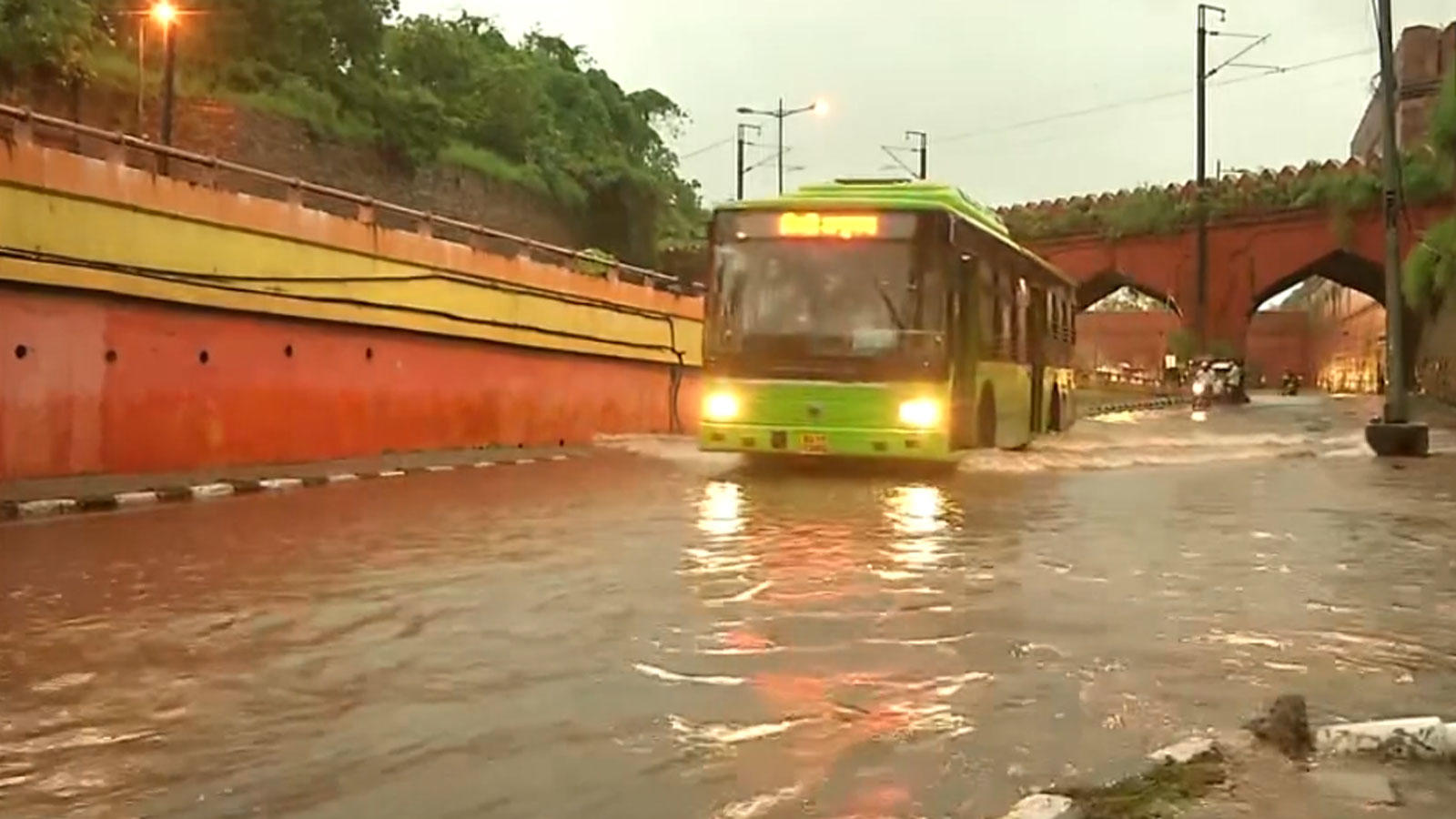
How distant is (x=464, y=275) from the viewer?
72.6 ft

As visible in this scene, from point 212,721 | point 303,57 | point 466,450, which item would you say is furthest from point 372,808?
point 303,57

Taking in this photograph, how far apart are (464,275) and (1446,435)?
1681 cm

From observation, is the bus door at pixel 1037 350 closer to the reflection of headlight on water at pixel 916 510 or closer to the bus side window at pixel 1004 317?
the bus side window at pixel 1004 317

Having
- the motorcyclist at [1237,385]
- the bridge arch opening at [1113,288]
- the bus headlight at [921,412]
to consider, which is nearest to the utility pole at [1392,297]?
the bus headlight at [921,412]

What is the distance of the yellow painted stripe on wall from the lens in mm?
14312

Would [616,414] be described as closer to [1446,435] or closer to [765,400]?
[765,400]

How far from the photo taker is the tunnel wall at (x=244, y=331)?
14250 mm

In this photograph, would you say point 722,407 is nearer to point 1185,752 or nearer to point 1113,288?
point 1185,752

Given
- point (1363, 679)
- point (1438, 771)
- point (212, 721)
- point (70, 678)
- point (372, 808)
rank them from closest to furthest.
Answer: point (372, 808)
point (1438, 771)
point (212, 721)
point (70, 678)
point (1363, 679)

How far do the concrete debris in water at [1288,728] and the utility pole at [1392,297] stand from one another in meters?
17.7

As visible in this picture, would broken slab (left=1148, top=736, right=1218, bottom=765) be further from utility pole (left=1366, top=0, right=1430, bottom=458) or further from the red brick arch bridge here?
the red brick arch bridge

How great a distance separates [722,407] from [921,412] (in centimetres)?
218

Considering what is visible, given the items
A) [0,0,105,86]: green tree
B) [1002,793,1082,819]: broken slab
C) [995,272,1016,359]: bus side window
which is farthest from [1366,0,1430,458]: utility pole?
[0,0,105,86]: green tree

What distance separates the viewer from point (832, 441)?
16578 mm
